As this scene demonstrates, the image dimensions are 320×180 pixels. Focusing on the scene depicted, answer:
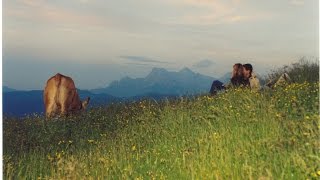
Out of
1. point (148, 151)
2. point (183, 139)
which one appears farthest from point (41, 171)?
point (183, 139)

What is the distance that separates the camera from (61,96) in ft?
44.3

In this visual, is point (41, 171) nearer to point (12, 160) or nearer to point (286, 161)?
point (12, 160)

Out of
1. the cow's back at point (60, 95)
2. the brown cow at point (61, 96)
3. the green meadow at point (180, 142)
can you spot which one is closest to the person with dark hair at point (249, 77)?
the green meadow at point (180, 142)

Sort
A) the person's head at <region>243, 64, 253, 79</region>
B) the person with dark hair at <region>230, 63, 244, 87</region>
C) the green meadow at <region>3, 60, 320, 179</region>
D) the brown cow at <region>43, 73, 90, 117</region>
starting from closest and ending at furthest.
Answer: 1. the green meadow at <region>3, 60, 320, 179</region>
2. the person's head at <region>243, 64, 253, 79</region>
3. the person with dark hair at <region>230, 63, 244, 87</region>
4. the brown cow at <region>43, 73, 90, 117</region>

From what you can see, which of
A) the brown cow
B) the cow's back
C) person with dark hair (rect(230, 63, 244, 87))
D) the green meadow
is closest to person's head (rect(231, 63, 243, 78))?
person with dark hair (rect(230, 63, 244, 87))

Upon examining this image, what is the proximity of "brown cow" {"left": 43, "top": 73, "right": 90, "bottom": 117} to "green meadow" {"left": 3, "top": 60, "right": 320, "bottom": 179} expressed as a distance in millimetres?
2420

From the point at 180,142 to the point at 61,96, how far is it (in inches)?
256

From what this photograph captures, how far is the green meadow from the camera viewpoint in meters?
5.79

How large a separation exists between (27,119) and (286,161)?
21.8 ft

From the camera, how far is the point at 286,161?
5.59 m

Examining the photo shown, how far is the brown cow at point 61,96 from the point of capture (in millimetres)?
13336

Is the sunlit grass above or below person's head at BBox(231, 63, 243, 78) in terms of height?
below

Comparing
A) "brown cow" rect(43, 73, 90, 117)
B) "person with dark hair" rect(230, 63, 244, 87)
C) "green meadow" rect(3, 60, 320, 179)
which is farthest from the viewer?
"brown cow" rect(43, 73, 90, 117)

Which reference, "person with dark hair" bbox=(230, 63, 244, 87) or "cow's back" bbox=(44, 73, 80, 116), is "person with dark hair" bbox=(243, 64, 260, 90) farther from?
"cow's back" bbox=(44, 73, 80, 116)
